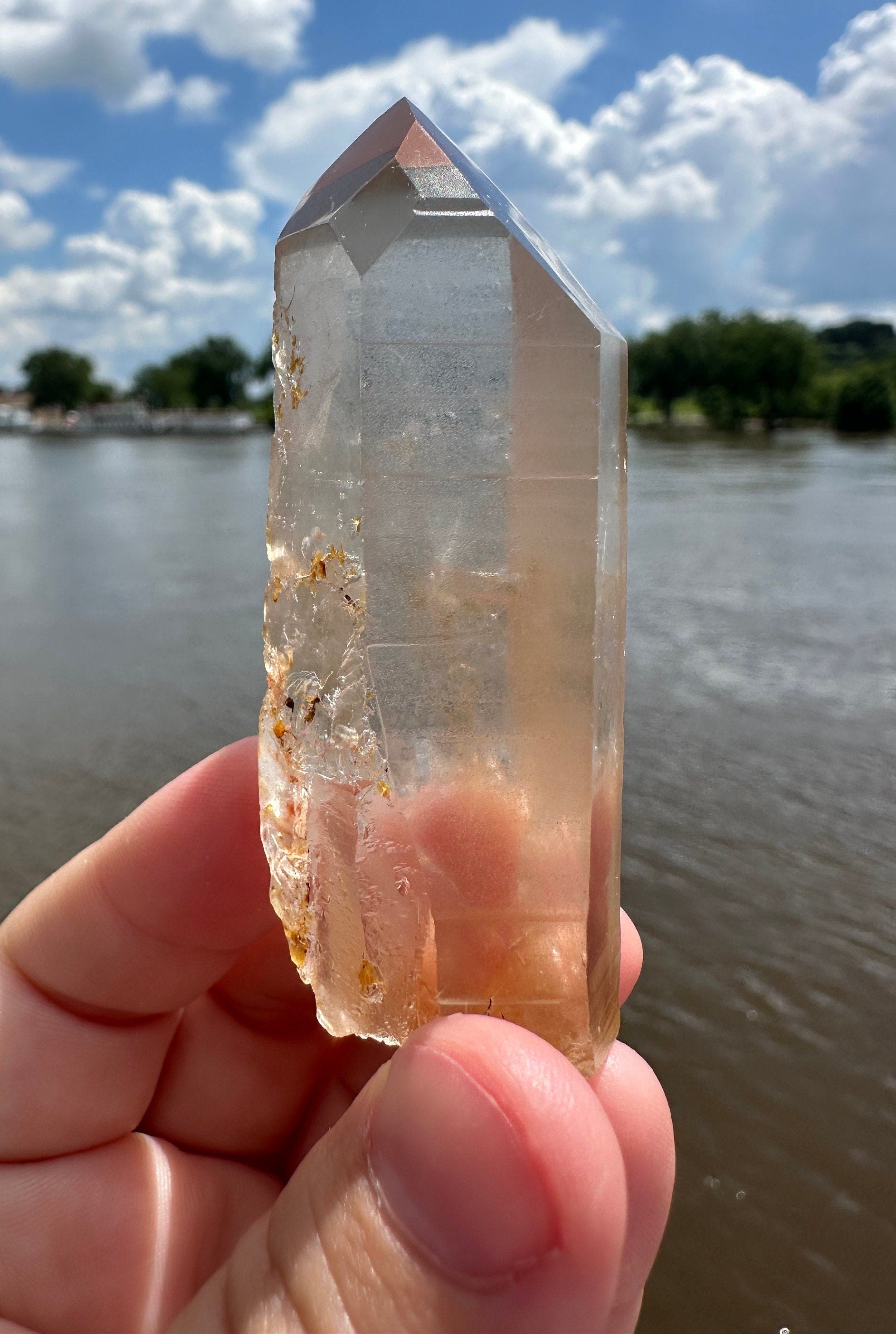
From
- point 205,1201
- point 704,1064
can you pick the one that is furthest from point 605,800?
point 704,1064

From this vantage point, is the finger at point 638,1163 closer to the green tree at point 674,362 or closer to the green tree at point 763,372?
the green tree at point 763,372

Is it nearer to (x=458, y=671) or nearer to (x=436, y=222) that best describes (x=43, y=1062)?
(x=458, y=671)

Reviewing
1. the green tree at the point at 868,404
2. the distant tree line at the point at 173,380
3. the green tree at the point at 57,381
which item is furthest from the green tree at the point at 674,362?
the green tree at the point at 57,381

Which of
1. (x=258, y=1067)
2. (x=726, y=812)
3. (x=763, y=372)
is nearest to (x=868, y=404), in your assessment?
(x=763, y=372)

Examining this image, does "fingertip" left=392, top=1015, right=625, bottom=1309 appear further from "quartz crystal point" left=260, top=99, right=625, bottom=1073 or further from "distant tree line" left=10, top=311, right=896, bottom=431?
"distant tree line" left=10, top=311, right=896, bottom=431

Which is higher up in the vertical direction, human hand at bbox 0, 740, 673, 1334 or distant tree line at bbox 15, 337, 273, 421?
distant tree line at bbox 15, 337, 273, 421

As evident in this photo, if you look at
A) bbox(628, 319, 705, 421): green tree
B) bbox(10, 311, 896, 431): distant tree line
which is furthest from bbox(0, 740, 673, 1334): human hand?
bbox(628, 319, 705, 421): green tree
